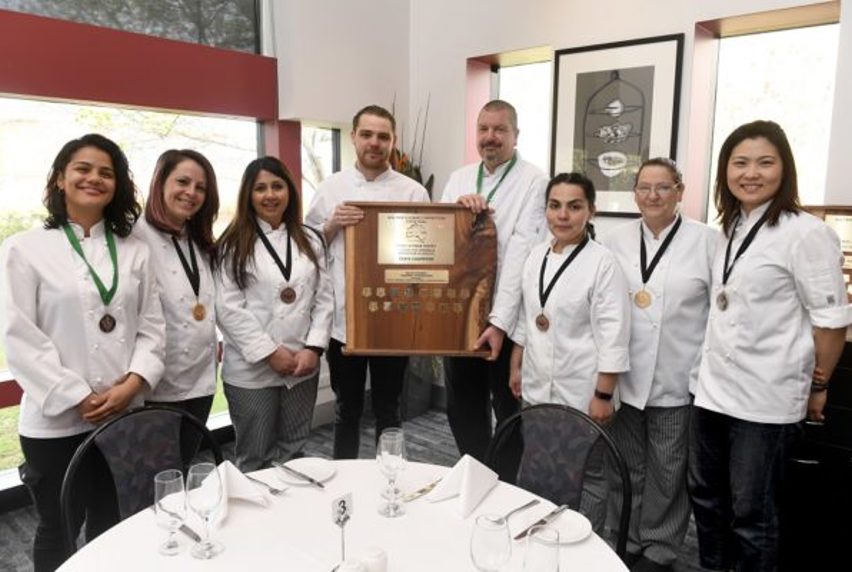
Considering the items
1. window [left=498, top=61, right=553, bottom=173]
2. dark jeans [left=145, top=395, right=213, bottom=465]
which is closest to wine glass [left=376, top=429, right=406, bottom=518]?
dark jeans [left=145, top=395, right=213, bottom=465]

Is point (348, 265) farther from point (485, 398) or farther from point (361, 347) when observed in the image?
point (485, 398)

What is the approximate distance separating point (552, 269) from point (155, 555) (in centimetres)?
184

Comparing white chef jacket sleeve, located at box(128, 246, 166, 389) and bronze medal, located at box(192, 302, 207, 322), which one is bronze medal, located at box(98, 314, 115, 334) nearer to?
white chef jacket sleeve, located at box(128, 246, 166, 389)

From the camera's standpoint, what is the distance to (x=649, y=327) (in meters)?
2.59

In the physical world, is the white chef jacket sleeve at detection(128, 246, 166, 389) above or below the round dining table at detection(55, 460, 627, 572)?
above

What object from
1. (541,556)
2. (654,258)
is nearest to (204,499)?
(541,556)

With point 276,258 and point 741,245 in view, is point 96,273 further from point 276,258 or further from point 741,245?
point 741,245

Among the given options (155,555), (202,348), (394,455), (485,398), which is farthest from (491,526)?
(485,398)

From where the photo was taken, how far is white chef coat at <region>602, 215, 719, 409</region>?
255 centimetres

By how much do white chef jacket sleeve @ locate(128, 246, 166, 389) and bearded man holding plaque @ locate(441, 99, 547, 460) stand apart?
1.34 m

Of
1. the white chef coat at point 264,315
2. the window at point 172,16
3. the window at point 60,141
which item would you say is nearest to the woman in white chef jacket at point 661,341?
the white chef coat at point 264,315

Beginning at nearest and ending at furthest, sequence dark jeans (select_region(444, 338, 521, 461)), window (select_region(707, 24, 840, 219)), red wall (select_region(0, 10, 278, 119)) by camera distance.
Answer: red wall (select_region(0, 10, 278, 119))
dark jeans (select_region(444, 338, 521, 461))
window (select_region(707, 24, 840, 219))

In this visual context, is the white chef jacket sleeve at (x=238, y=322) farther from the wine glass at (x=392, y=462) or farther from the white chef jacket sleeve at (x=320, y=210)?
the wine glass at (x=392, y=462)

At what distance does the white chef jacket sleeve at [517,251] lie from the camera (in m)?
2.84
